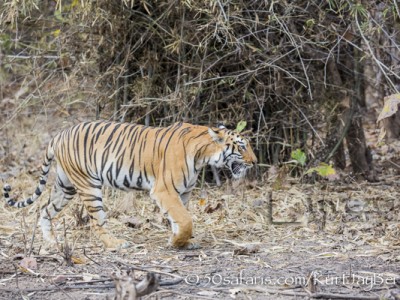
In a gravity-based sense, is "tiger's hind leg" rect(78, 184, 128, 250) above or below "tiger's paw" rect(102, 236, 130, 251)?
above

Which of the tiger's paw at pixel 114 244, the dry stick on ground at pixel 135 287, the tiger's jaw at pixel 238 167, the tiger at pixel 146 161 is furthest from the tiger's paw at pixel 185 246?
the dry stick on ground at pixel 135 287

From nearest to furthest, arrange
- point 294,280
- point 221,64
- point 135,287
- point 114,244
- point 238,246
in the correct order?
point 135,287, point 294,280, point 238,246, point 114,244, point 221,64

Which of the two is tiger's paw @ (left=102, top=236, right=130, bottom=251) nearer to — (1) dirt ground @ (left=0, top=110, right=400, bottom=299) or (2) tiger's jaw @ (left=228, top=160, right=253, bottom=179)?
(1) dirt ground @ (left=0, top=110, right=400, bottom=299)

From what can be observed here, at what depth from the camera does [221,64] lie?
8.52m

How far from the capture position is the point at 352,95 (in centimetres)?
883

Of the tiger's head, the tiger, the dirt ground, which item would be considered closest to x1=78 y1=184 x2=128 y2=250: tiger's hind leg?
the tiger

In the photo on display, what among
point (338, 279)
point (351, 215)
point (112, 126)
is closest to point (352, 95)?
point (351, 215)

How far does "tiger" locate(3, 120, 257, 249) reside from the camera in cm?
642

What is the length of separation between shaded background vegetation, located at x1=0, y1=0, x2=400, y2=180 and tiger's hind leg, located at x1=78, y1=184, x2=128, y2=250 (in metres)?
1.79

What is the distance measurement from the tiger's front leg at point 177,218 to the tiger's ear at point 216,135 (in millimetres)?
536

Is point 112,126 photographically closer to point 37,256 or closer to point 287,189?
point 37,256

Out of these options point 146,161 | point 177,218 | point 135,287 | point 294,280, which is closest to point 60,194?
point 146,161

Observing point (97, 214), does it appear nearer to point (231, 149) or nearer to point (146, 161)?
point (146, 161)

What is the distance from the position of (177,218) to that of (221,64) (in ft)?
8.69
